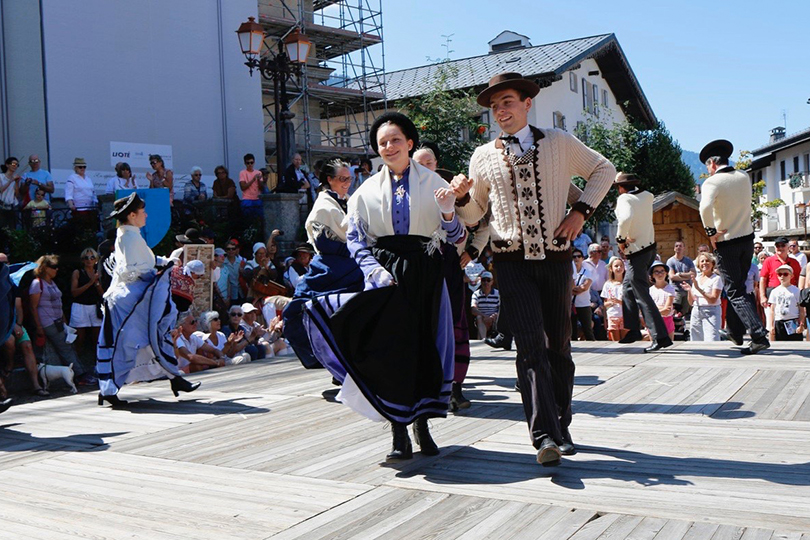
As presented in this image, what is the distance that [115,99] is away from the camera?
19719mm

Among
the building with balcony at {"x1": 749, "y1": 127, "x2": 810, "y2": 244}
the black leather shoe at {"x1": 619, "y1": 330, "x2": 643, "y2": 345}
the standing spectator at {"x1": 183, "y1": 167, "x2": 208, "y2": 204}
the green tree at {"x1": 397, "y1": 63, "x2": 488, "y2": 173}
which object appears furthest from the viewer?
the building with balcony at {"x1": 749, "y1": 127, "x2": 810, "y2": 244}

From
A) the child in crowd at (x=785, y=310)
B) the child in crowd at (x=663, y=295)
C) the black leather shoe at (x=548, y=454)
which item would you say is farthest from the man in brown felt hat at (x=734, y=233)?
the black leather shoe at (x=548, y=454)

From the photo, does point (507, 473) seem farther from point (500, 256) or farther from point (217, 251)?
point (217, 251)

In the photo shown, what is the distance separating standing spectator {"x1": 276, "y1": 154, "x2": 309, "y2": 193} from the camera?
53.7ft

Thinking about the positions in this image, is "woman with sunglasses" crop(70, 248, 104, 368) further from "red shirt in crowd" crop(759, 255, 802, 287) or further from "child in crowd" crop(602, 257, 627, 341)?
"red shirt in crowd" crop(759, 255, 802, 287)

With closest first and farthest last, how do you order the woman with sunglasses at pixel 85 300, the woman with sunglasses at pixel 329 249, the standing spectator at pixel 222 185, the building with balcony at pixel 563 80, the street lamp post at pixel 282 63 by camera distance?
1. the woman with sunglasses at pixel 329 249
2. the woman with sunglasses at pixel 85 300
3. the street lamp post at pixel 282 63
4. the standing spectator at pixel 222 185
5. the building with balcony at pixel 563 80

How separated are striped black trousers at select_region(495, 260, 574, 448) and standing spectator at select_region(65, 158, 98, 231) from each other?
1108 cm

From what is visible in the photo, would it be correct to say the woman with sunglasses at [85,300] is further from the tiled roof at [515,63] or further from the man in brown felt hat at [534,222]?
the tiled roof at [515,63]

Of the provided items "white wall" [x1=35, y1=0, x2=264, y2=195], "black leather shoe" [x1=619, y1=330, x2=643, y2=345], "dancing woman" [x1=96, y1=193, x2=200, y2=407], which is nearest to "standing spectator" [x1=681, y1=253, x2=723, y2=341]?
"black leather shoe" [x1=619, y1=330, x2=643, y2=345]

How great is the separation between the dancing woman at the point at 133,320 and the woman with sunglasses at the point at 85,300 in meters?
4.09

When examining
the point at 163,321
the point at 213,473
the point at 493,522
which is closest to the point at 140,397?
the point at 163,321

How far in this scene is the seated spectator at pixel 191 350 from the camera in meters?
10.0

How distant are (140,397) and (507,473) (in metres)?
4.59

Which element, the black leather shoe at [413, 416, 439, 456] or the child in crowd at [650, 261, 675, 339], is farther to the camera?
the child in crowd at [650, 261, 675, 339]
